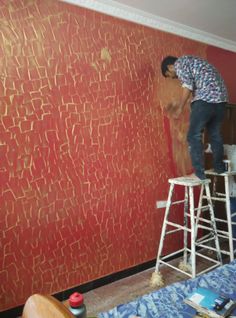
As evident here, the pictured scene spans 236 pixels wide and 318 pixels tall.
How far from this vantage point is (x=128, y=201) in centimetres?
265

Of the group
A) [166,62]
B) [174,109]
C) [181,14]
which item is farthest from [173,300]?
[181,14]

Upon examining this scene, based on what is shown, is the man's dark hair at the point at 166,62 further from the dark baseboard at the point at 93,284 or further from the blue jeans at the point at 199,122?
the dark baseboard at the point at 93,284

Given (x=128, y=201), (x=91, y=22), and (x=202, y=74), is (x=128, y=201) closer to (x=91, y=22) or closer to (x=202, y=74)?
(x=202, y=74)

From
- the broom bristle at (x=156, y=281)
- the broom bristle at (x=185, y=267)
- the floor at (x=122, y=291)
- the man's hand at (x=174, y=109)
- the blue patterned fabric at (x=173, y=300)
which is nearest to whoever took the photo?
the blue patterned fabric at (x=173, y=300)

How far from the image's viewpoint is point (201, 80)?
7.73 feet

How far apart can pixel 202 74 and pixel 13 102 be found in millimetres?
1525

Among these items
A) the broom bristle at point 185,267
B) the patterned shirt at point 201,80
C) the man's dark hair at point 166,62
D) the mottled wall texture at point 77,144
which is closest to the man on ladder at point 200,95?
the patterned shirt at point 201,80

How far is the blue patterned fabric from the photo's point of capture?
4.02ft

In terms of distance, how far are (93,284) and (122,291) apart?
0.85 ft

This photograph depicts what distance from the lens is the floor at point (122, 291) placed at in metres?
2.22

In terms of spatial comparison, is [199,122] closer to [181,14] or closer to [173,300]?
[181,14]

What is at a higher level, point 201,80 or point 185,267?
point 201,80

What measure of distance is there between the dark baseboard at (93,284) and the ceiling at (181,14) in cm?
233

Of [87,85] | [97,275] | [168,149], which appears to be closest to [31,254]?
→ [97,275]
